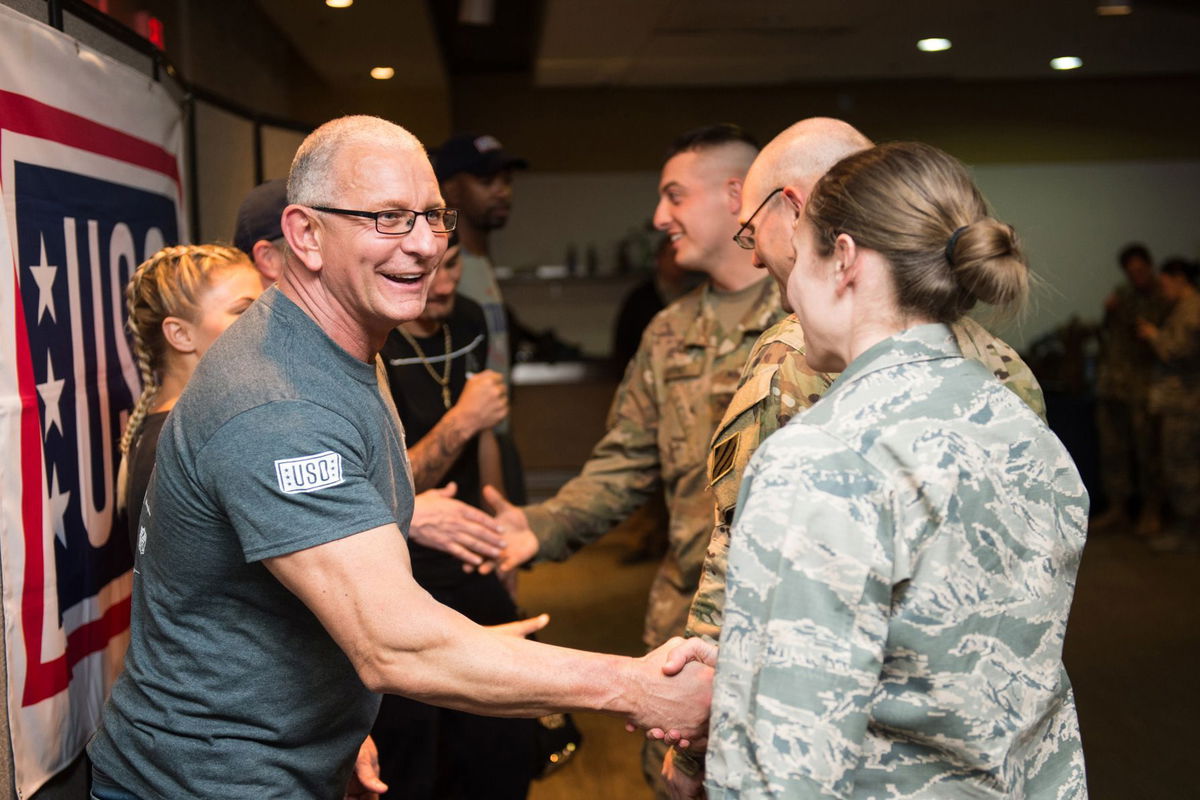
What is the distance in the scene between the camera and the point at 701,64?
28.6 feet

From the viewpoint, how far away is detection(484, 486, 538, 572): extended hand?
2.63m

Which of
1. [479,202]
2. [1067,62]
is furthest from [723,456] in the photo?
[1067,62]

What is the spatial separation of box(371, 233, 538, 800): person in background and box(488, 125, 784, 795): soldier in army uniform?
0.21 metres

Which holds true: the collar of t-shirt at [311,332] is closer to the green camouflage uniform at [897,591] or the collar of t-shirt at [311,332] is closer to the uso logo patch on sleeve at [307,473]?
the uso logo patch on sleeve at [307,473]

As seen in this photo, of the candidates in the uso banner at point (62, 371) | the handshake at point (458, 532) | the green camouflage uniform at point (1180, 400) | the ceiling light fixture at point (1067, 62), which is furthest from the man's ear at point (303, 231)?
the ceiling light fixture at point (1067, 62)

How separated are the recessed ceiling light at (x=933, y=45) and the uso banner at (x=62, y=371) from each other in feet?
22.5

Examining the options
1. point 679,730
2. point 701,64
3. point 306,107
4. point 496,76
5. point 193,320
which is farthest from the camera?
point 496,76

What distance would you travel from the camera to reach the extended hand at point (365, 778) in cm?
193

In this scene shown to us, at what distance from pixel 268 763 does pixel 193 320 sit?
971mm

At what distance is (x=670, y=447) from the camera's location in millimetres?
2711

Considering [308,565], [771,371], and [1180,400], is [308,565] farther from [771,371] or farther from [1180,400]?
[1180,400]

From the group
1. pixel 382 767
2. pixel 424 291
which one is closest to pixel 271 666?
pixel 424 291

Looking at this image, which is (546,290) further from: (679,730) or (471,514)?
(679,730)

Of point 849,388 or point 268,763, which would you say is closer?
point 849,388
